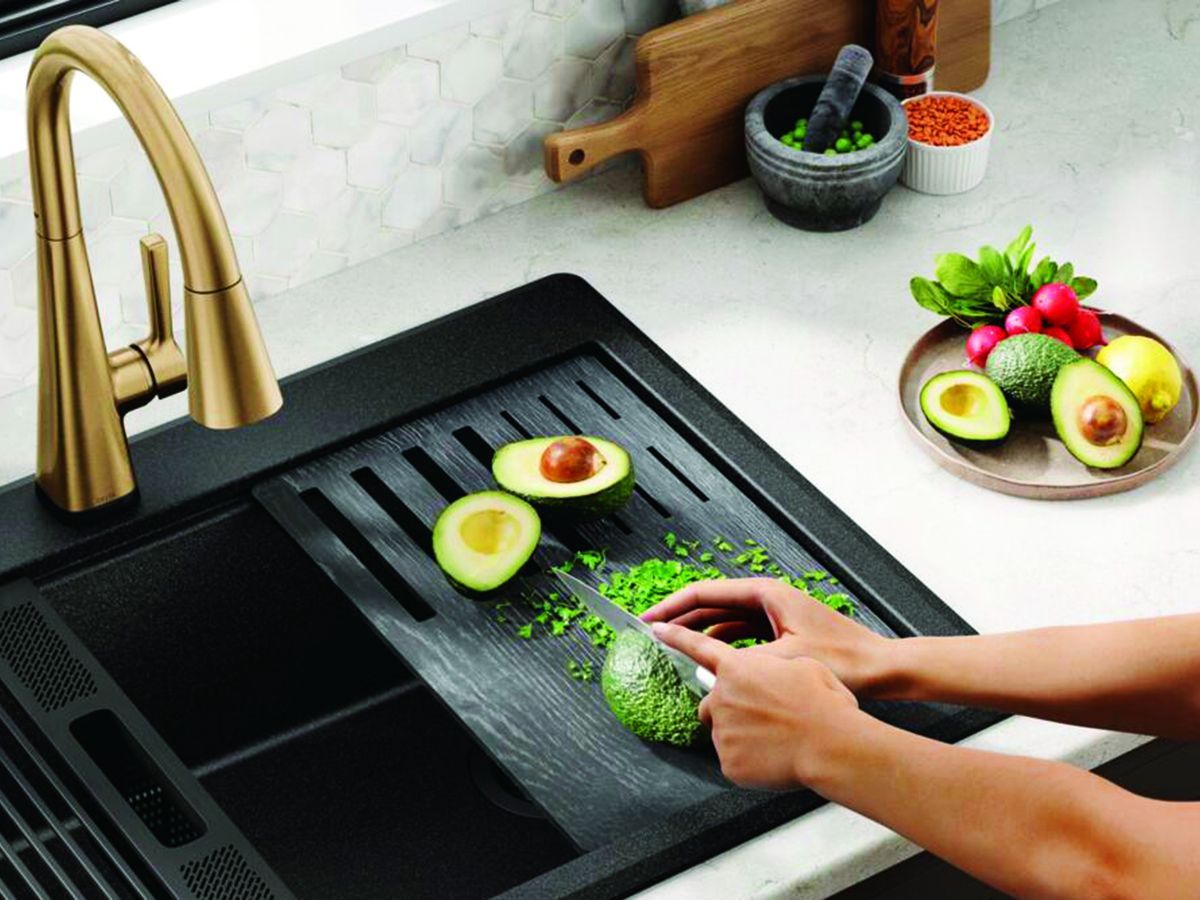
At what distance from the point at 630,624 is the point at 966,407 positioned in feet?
1.45

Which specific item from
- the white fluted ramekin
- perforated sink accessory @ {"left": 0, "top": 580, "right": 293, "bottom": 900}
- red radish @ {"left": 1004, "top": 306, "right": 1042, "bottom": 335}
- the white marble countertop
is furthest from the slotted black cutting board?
the white fluted ramekin

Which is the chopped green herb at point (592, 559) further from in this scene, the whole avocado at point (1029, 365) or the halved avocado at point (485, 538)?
the whole avocado at point (1029, 365)

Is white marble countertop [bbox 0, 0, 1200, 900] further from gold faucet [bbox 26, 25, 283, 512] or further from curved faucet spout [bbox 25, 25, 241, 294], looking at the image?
curved faucet spout [bbox 25, 25, 241, 294]

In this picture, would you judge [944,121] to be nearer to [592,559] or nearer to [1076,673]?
[592,559]

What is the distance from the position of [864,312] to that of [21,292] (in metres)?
0.83

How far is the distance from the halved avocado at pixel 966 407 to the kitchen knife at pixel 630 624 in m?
0.39

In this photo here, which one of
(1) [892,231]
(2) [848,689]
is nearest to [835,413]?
(1) [892,231]

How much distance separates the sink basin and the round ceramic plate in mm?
507

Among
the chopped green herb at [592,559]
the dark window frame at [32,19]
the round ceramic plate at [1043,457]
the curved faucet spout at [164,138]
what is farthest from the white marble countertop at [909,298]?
the curved faucet spout at [164,138]

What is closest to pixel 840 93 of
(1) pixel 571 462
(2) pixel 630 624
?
(1) pixel 571 462

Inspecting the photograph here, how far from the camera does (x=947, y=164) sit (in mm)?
2078

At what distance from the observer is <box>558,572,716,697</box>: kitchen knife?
149cm

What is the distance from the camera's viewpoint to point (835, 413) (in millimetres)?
1840

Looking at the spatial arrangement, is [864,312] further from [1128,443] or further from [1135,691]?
[1135,691]
